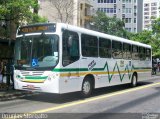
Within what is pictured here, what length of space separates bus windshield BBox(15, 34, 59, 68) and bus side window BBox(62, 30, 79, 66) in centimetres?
42

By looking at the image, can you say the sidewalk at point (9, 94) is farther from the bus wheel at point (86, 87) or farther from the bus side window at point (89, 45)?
the bus side window at point (89, 45)

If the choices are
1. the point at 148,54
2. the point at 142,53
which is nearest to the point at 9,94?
the point at 142,53

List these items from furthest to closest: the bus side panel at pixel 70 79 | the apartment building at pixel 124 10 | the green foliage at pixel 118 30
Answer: the apartment building at pixel 124 10
the green foliage at pixel 118 30
the bus side panel at pixel 70 79

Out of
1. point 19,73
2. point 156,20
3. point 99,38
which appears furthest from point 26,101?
point 156,20

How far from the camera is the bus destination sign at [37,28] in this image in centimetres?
1402

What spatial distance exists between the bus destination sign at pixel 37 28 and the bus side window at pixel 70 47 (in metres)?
0.53

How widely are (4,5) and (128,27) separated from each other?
294 feet

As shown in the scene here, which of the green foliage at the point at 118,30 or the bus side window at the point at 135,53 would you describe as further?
the green foliage at the point at 118,30

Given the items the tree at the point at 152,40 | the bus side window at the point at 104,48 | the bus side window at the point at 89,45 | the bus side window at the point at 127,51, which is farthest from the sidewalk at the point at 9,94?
the tree at the point at 152,40

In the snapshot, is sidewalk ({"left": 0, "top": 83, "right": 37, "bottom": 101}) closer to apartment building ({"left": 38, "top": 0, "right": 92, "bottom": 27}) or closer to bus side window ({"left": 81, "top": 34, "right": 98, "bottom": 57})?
bus side window ({"left": 81, "top": 34, "right": 98, "bottom": 57})

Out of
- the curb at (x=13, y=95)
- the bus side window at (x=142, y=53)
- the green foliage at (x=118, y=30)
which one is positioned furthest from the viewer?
the green foliage at (x=118, y=30)

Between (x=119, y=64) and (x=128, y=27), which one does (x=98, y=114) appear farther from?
(x=128, y=27)

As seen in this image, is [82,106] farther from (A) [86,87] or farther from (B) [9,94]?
(B) [9,94]

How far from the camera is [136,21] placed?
345ft
